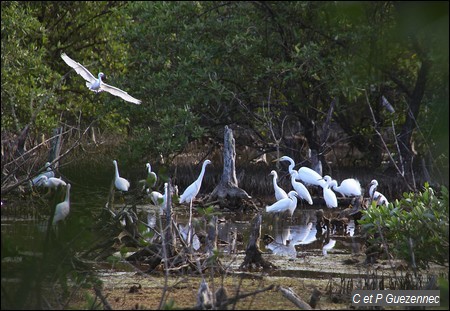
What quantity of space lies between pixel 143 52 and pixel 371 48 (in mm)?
12269

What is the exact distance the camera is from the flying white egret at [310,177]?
14.6 m

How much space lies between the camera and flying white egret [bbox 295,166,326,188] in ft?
47.8

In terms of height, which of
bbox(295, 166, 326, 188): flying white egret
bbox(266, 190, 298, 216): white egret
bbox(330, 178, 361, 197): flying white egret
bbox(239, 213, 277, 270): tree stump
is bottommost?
bbox(239, 213, 277, 270): tree stump

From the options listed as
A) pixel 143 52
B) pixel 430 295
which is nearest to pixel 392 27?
pixel 430 295

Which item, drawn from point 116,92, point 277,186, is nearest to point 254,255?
point 116,92

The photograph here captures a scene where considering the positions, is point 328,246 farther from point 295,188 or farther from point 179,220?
point 295,188

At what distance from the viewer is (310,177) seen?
14.9m

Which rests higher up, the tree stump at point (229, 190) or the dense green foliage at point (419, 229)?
the tree stump at point (229, 190)

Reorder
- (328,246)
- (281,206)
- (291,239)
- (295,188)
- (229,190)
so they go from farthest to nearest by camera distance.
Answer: (295,188) → (229,190) → (281,206) → (291,239) → (328,246)

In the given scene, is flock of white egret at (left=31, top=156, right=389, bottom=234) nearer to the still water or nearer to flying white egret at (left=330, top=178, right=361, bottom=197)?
flying white egret at (left=330, top=178, right=361, bottom=197)

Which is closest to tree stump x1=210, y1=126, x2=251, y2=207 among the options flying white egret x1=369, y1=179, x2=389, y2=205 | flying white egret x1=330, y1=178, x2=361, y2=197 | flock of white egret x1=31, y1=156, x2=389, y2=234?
flock of white egret x1=31, y1=156, x2=389, y2=234

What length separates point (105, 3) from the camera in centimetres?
1850

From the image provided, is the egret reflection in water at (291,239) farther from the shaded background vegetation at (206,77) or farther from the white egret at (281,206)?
the shaded background vegetation at (206,77)

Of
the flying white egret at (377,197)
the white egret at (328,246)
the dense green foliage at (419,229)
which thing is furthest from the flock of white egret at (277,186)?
the dense green foliage at (419,229)
